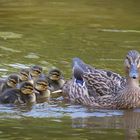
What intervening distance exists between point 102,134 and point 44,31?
5.51m

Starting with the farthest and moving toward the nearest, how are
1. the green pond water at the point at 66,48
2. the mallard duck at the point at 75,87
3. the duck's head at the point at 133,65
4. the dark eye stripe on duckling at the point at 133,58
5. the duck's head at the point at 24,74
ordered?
the duck's head at the point at 24,74 → the mallard duck at the point at 75,87 → the dark eye stripe on duckling at the point at 133,58 → the duck's head at the point at 133,65 → the green pond water at the point at 66,48

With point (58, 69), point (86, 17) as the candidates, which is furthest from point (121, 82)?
point (86, 17)

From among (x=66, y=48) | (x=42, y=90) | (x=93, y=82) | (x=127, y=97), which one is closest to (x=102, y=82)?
Result: (x=93, y=82)

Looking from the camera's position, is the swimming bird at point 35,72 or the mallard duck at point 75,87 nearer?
the mallard duck at point 75,87

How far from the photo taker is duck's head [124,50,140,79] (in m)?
8.57

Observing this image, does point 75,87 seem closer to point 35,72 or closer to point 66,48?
point 35,72

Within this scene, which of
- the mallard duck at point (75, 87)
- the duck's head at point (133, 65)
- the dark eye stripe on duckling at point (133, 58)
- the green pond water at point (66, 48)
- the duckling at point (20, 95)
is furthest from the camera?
the mallard duck at point (75, 87)

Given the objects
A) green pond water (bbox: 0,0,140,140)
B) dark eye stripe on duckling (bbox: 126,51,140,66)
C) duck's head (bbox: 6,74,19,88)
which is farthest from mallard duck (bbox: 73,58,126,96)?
duck's head (bbox: 6,74,19,88)

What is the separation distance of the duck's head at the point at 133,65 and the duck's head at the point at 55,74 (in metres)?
1.10

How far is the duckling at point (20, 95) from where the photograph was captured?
884 cm

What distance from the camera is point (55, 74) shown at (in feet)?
31.6

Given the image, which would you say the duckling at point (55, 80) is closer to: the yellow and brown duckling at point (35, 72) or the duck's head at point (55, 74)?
the duck's head at point (55, 74)

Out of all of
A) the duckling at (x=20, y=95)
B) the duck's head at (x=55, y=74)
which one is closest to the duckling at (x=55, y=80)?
the duck's head at (x=55, y=74)

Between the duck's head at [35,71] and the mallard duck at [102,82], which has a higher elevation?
the duck's head at [35,71]
